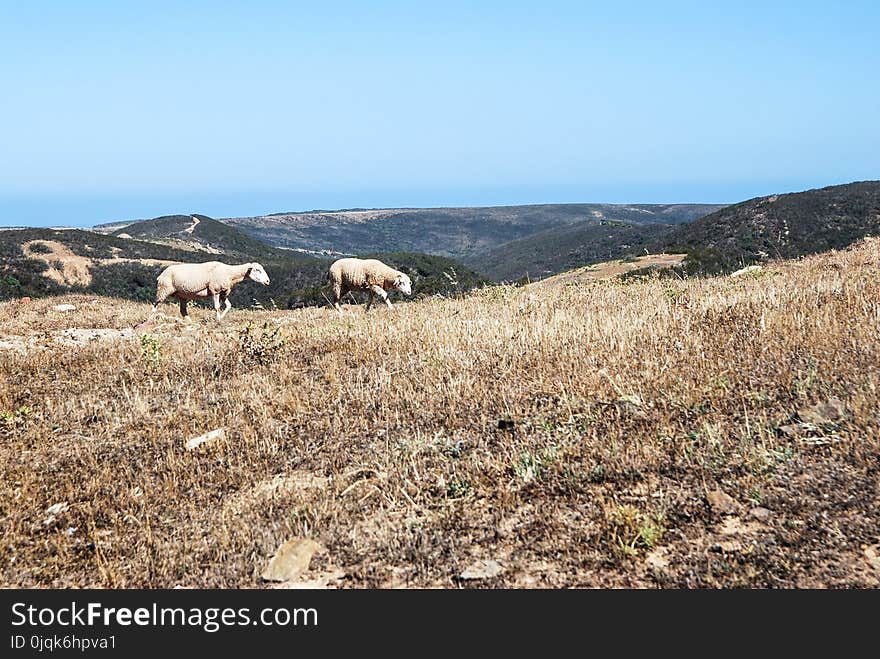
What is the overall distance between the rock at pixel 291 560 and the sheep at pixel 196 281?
11670 mm

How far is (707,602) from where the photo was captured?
2951 mm

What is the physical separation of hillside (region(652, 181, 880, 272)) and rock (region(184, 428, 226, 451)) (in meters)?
37.5

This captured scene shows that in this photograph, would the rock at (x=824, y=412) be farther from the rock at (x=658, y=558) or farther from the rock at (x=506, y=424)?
the rock at (x=506, y=424)

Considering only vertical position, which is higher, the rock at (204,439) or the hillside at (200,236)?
the hillside at (200,236)

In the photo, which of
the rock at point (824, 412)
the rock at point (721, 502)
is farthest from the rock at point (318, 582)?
the rock at point (824, 412)

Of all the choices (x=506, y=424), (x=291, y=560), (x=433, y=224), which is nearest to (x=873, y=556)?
(x=506, y=424)

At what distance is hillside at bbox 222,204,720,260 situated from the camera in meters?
145

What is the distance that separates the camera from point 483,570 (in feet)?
11.2

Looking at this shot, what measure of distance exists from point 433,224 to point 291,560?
16838 centimetres

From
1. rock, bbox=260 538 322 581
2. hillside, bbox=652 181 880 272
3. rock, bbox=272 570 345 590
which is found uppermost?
hillside, bbox=652 181 880 272

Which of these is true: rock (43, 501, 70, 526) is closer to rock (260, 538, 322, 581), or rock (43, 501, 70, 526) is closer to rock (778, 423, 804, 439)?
rock (260, 538, 322, 581)

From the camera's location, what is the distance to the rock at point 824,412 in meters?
4.51

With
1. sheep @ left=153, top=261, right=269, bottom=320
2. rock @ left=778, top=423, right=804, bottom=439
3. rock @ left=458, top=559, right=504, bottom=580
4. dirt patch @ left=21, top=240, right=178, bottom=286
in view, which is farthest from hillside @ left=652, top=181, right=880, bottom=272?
dirt patch @ left=21, top=240, right=178, bottom=286

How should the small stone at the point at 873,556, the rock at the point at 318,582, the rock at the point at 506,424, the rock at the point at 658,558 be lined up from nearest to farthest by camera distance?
the small stone at the point at 873,556 → the rock at the point at 658,558 → the rock at the point at 318,582 → the rock at the point at 506,424
